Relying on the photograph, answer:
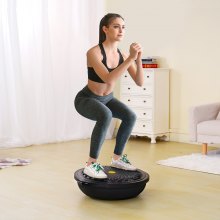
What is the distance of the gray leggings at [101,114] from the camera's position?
3109 mm

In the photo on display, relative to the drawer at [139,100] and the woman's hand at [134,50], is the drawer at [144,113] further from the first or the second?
the woman's hand at [134,50]

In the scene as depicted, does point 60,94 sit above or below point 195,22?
below

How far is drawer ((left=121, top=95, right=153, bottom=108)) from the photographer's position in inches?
238

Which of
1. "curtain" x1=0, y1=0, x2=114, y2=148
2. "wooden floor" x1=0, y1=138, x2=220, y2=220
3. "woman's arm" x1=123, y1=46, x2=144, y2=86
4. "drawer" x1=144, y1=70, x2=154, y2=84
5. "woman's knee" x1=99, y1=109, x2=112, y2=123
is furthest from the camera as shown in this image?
"drawer" x1=144, y1=70, x2=154, y2=84

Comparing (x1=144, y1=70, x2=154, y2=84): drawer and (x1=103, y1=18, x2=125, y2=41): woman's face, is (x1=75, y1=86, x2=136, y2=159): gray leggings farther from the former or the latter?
(x1=144, y1=70, x2=154, y2=84): drawer

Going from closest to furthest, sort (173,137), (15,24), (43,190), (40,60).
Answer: (43,190) → (15,24) → (40,60) → (173,137)

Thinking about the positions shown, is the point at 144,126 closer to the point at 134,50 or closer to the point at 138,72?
the point at 138,72

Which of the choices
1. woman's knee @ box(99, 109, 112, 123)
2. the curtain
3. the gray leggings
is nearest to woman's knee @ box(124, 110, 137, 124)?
the gray leggings

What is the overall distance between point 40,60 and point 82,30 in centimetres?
85

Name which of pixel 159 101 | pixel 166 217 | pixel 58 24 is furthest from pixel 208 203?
pixel 58 24

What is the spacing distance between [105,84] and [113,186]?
2.31 feet

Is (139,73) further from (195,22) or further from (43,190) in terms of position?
(195,22)

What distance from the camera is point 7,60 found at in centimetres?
545

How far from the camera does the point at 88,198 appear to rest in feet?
10.6
